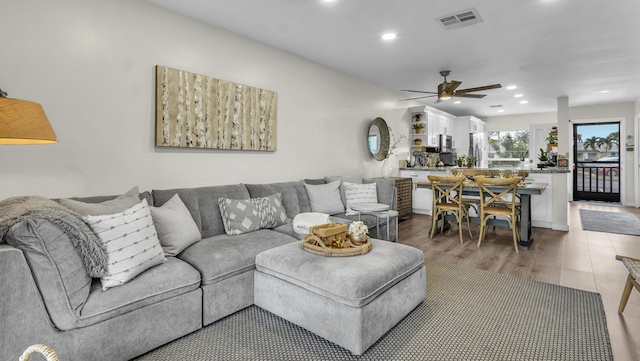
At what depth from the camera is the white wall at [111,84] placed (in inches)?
89.8

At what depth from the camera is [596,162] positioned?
26.9 ft

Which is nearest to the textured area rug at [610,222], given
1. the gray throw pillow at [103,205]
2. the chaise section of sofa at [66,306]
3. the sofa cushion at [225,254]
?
the sofa cushion at [225,254]

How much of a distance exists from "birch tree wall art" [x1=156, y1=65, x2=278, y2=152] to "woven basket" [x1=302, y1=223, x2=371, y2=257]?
160 centimetres

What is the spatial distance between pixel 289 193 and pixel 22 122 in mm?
2439

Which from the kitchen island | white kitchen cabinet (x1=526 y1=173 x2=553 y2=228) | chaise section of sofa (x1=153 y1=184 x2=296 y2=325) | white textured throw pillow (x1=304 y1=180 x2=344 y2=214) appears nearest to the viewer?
chaise section of sofa (x1=153 y1=184 x2=296 y2=325)

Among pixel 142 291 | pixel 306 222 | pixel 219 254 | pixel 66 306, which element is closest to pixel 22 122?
pixel 66 306

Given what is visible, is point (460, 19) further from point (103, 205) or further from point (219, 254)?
point (103, 205)

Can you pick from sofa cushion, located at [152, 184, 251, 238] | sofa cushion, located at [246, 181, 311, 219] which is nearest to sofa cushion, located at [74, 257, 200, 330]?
sofa cushion, located at [152, 184, 251, 238]

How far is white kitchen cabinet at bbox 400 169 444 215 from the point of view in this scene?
634 centimetres

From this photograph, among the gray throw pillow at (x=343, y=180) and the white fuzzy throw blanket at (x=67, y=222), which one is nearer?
the white fuzzy throw blanket at (x=67, y=222)

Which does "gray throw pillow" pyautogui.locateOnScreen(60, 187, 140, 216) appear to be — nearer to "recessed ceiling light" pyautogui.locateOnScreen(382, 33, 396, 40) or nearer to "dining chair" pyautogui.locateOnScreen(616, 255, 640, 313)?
"recessed ceiling light" pyautogui.locateOnScreen(382, 33, 396, 40)

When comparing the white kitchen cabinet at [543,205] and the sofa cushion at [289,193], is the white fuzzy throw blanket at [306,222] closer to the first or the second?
the sofa cushion at [289,193]

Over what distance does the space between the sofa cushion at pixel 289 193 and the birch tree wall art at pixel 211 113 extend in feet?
1.60

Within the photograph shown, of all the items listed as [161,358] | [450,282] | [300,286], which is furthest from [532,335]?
[161,358]
